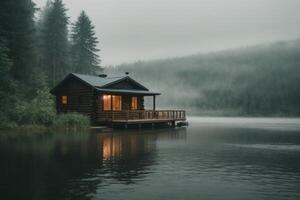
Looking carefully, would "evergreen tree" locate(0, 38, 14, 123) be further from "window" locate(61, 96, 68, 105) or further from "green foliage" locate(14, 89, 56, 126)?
"window" locate(61, 96, 68, 105)

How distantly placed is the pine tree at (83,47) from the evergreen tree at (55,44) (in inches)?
224

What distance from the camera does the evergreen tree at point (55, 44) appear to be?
6225 cm

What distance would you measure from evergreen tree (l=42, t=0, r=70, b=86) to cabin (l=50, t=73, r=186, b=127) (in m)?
19.5

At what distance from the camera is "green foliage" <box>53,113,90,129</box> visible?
35969 millimetres

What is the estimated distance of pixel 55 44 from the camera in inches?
2456

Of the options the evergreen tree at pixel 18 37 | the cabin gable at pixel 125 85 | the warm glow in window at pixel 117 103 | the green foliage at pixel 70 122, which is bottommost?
the green foliage at pixel 70 122

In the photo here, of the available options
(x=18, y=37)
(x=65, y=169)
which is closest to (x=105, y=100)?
(x=18, y=37)

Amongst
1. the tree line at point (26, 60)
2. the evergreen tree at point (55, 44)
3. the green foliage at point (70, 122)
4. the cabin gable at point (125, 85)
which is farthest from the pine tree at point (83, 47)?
the green foliage at point (70, 122)

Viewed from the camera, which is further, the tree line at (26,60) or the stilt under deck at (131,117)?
the stilt under deck at (131,117)

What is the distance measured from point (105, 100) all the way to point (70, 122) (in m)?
6.80

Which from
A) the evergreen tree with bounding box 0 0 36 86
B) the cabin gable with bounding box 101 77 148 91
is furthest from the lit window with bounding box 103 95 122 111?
the evergreen tree with bounding box 0 0 36 86

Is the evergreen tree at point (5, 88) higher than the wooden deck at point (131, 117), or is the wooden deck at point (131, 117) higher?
the evergreen tree at point (5, 88)

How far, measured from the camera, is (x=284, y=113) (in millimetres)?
179625

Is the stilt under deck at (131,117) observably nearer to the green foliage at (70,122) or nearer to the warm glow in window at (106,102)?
the warm glow in window at (106,102)
